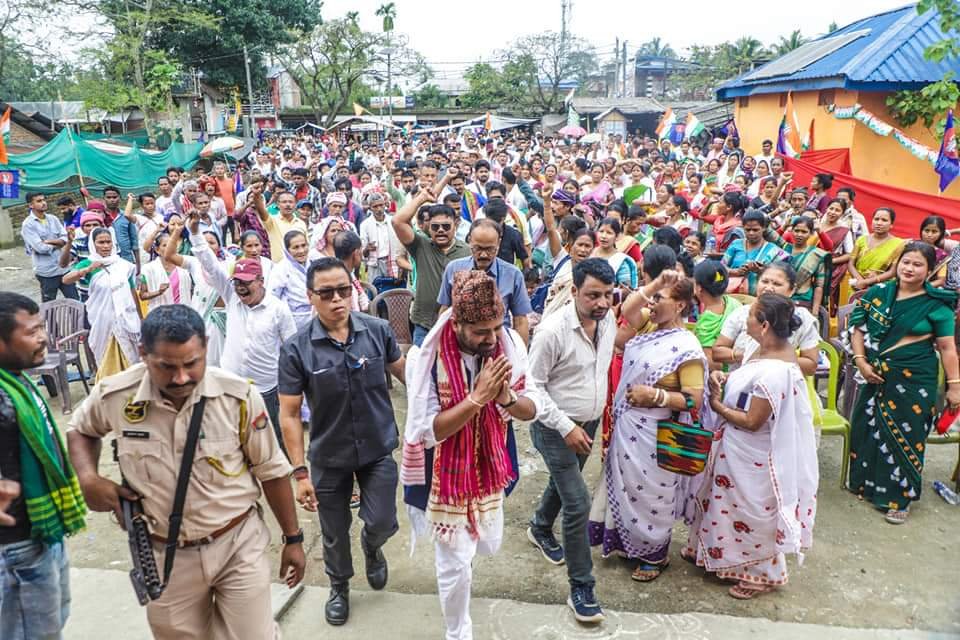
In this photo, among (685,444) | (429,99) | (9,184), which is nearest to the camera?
(685,444)

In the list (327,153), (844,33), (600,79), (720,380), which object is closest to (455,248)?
(720,380)

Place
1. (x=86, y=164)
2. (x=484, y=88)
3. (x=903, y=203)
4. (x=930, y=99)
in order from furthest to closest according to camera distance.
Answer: (x=484, y=88)
(x=86, y=164)
(x=930, y=99)
(x=903, y=203)

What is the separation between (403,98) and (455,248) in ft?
159

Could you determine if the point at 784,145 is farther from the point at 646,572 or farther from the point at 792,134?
the point at 646,572

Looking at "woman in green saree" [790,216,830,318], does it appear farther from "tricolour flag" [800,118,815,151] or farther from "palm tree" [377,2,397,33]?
"palm tree" [377,2,397,33]

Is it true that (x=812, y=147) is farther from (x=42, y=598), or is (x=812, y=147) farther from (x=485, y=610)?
(x=42, y=598)

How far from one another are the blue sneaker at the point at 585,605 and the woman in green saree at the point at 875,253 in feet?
14.8

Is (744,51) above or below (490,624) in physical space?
above

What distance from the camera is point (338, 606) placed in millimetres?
3434

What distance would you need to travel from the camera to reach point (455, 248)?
5270mm

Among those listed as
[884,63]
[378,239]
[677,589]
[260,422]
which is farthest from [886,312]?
[884,63]

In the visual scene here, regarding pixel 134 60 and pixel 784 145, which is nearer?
pixel 784 145

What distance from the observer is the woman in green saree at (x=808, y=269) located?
5.87m

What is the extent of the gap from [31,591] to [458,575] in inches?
61.9
